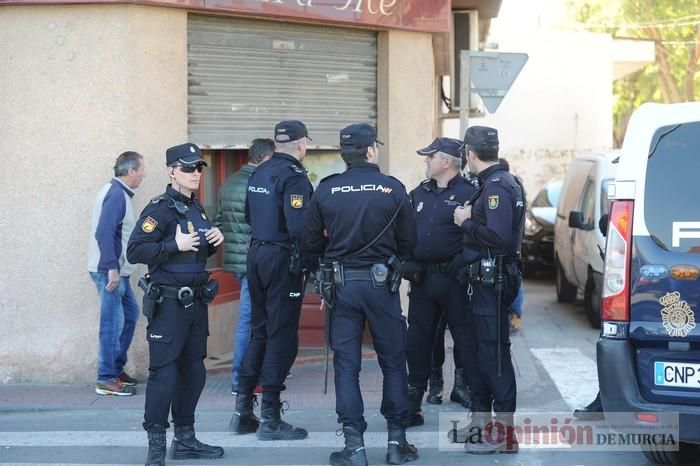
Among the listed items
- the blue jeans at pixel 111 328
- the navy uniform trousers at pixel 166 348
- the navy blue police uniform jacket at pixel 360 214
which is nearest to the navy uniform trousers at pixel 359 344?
the navy blue police uniform jacket at pixel 360 214

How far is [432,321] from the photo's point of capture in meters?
7.30

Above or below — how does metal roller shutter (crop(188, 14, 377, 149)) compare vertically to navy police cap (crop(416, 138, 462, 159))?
above

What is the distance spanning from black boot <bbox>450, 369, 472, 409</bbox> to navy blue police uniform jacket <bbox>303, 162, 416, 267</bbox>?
2.03 m

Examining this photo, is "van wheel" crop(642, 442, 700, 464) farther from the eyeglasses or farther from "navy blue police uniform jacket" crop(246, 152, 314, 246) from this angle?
the eyeglasses

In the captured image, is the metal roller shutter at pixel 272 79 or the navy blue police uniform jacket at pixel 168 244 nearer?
the navy blue police uniform jacket at pixel 168 244

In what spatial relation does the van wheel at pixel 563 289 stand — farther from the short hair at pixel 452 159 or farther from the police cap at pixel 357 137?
the police cap at pixel 357 137

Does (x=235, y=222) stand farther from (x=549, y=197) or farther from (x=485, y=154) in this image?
(x=549, y=197)

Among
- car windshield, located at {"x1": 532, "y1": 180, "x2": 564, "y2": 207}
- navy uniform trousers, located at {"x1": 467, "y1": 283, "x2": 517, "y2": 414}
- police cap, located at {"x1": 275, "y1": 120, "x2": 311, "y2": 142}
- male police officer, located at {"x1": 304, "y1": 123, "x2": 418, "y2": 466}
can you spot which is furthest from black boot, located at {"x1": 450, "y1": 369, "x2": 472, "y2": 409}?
car windshield, located at {"x1": 532, "y1": 180, "x2": 564, "y2": 207}

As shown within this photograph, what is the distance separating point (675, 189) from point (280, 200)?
2690 mm

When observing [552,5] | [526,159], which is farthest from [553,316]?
[552,5]

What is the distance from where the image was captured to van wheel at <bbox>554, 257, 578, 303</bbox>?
14.8m

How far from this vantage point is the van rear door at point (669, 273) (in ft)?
17.9

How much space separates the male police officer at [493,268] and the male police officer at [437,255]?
1.19ft

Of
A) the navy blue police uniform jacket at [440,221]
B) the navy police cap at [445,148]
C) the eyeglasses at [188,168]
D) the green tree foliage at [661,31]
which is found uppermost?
the green tree foliage at [661,31]
